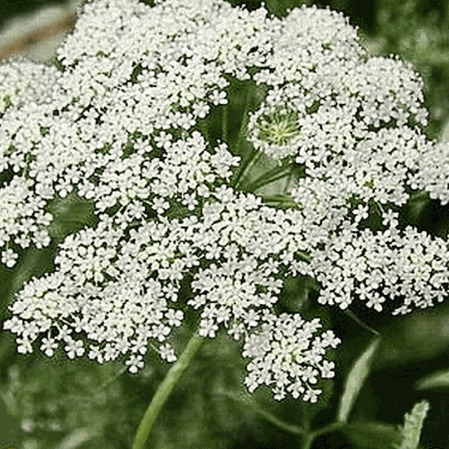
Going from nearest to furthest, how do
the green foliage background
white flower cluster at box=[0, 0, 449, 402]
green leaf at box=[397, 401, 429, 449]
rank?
white flower cluster at box=[0, 0, 449, 402] < green leaf at box=[397, 401, 429, 449] < the green foliage background

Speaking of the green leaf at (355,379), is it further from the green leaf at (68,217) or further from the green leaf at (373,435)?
the green leaf at (68,217)

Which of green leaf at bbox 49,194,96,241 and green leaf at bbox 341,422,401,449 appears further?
green leaf at bbox 341,422,401,449

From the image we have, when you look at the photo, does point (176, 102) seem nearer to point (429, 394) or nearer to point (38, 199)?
point (38, 199)

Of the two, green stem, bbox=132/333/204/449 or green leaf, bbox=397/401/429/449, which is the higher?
green stem, bbox=132/333/204/449

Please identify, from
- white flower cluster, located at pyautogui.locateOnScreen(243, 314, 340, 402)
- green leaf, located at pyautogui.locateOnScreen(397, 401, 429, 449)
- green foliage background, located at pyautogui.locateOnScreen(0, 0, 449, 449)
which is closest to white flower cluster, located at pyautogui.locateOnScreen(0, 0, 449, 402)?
white flower cluster, located at pyautogui.locateOnScreen(243, 314, 340, 402)

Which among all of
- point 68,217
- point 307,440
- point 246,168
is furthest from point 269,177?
point 307,440

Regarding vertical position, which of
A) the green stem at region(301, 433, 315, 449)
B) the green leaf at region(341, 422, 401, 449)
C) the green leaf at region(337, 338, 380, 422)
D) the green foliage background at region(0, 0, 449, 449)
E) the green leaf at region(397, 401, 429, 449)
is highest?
the green foliage background at region(0, 0, 449, 449)

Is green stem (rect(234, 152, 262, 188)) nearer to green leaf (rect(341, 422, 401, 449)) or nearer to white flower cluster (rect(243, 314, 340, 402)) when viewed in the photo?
white flower cluster (rect(243, 314, 340, 402))

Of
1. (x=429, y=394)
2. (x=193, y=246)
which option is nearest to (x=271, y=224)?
(x=193, y=246)
